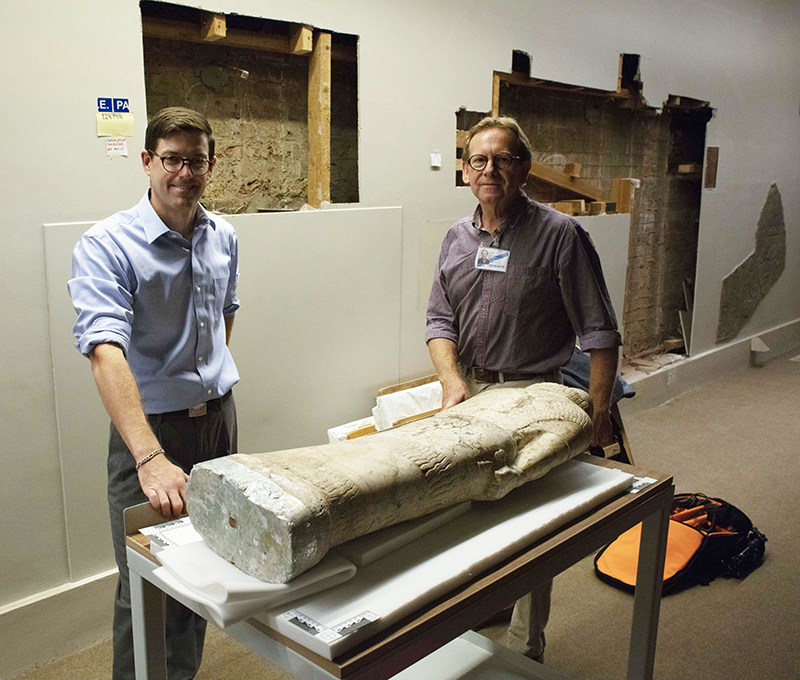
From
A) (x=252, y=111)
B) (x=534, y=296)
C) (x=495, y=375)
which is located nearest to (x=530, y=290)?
(x=534, y=296)

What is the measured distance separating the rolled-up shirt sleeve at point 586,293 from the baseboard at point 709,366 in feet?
10.6

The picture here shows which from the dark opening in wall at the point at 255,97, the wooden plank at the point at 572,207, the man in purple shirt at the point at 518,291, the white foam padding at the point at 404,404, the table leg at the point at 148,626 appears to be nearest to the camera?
the table leg at the point at 148,626

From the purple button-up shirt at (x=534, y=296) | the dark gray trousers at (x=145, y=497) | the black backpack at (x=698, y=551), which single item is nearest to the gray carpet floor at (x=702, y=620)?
the black backpack at (x=698, y=551)

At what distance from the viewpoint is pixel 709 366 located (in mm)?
6391

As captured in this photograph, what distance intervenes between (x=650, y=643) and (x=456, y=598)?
93 centimetres

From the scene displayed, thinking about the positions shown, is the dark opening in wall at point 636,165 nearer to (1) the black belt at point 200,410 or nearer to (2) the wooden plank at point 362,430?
(2) the wooden plank at point 362,430

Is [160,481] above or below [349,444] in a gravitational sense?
below

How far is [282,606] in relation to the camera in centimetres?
120

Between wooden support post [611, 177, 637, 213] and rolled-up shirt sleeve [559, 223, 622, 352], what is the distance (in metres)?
3.04

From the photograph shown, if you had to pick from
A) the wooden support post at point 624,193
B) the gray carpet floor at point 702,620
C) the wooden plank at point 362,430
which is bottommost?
the gray carpet floor at point 702,620

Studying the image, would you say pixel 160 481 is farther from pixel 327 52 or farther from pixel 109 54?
pixel 327 52

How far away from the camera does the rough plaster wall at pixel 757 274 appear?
655cm

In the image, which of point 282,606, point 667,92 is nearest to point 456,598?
point 282,606

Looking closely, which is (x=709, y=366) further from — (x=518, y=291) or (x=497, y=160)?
(x=497, y=160)
